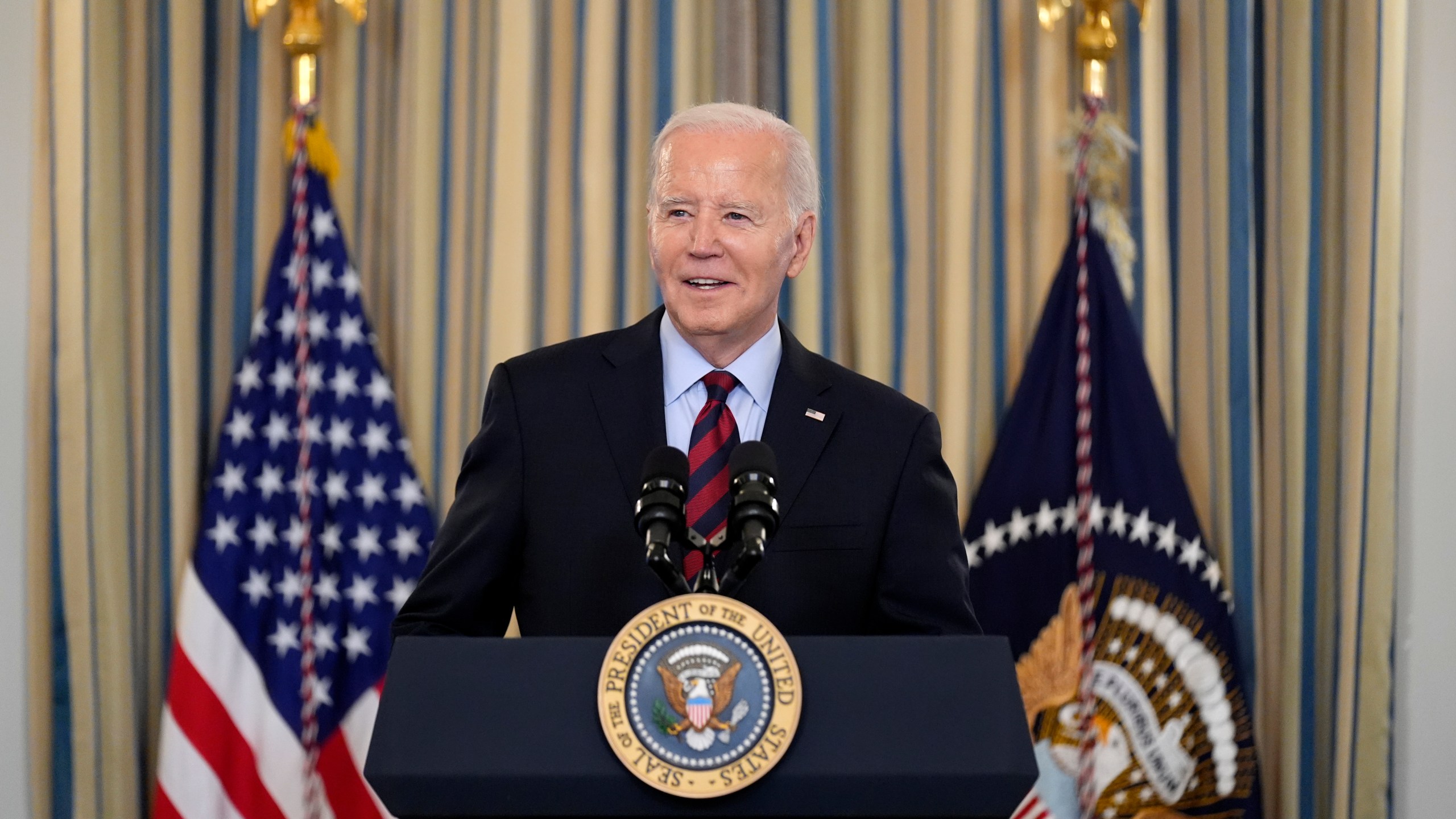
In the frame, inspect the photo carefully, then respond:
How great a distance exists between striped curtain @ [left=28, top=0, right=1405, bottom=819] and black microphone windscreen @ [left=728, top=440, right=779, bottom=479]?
225 cm

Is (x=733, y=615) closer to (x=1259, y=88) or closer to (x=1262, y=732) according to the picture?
(x=1262, y=732)

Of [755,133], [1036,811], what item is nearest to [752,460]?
[755,133]

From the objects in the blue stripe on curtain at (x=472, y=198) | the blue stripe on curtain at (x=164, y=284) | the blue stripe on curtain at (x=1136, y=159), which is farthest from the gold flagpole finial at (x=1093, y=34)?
the blue stripe on curtain at (x=164, y=284)

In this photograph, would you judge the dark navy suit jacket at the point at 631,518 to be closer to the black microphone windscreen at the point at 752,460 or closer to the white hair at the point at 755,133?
the white hair at the point at 755,133

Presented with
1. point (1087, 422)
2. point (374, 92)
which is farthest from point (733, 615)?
point (374, 92)

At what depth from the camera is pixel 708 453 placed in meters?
2.12

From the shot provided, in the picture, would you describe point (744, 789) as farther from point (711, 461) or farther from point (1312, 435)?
point (1312, 435)

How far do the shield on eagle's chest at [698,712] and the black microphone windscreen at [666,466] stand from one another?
26cm

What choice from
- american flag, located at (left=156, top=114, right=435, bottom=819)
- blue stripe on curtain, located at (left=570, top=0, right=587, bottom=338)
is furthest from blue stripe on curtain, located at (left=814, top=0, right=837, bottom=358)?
american flag, located at (left=156, top=114, right=435, bottom=819)

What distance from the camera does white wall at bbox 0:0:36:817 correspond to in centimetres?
354

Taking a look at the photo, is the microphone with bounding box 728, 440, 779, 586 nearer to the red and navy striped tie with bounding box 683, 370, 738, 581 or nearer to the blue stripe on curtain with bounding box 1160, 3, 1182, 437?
the red and navy striped tie with bounding box 683, 370, 738, 581

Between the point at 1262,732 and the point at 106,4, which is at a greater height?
the point at 106,4

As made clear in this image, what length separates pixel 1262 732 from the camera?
3.72m

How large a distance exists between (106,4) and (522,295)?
1.27 meters
